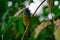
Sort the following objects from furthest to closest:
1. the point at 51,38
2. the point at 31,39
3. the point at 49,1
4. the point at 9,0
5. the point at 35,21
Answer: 1. the point at 35,21
2. the point at 51,38
3. the point at 9,0
4. the point at 31,39
5. the point at 49,1

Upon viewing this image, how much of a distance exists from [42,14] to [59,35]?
43.8 inches

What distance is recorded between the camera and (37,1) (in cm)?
100

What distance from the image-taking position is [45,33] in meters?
1.88

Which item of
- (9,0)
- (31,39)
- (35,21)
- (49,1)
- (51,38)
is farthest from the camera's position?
(35,21)

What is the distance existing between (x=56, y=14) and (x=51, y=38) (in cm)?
21

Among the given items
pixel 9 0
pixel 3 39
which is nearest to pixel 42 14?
pixel 9 0

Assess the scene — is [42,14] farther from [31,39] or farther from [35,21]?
[31,39]

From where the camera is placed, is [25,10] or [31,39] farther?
[31,39]

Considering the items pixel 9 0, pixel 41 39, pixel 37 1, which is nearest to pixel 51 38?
pixel 41 39

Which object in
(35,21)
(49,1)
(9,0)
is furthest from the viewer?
(35,21)

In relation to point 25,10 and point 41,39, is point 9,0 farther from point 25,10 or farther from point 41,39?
point 25,10

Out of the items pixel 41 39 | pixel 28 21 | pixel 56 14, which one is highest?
pixel 28 21

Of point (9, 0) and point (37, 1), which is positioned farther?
point (9, 0)

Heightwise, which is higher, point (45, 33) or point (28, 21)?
point (28, 21)
